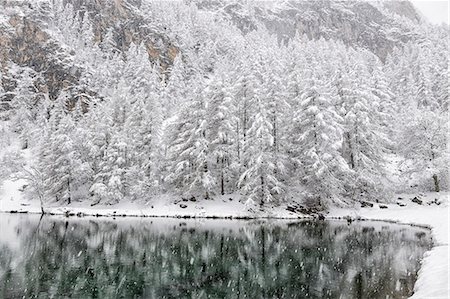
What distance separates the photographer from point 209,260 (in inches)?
867

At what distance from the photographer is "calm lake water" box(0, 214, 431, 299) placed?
52.4 feet

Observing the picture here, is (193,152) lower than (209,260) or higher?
higher

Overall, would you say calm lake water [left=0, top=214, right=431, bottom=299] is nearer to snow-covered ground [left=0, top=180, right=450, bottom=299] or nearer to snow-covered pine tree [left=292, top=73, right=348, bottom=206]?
snow-covered ground [left=0, top=180, right=450, bottom=299]

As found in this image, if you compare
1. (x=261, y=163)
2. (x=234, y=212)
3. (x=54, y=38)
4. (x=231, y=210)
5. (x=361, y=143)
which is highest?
(x=54, y=38)

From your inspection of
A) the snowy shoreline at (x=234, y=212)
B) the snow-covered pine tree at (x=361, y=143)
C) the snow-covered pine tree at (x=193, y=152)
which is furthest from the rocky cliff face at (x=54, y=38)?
the snow-covered pine tree at (x=361, y=143)

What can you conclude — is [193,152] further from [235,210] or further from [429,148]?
[429,148]

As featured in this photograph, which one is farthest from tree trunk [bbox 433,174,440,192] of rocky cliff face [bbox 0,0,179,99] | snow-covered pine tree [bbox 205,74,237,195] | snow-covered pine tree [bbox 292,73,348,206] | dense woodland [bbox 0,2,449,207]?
rocky cliff face [bbox 0,0,179,99]

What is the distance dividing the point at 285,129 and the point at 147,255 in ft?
91.2

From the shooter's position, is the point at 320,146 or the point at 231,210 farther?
the point at 231,210

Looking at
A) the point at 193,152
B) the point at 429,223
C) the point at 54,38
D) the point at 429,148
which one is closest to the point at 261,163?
the point at 193,152

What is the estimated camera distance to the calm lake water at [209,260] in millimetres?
15961

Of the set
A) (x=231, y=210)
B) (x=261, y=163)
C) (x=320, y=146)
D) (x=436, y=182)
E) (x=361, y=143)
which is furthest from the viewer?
(x=361, y=143)

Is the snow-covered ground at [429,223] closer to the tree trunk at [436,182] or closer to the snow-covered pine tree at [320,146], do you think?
the tree trunk at [436,182]

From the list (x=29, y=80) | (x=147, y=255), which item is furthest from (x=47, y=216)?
(x=29, y=80)
